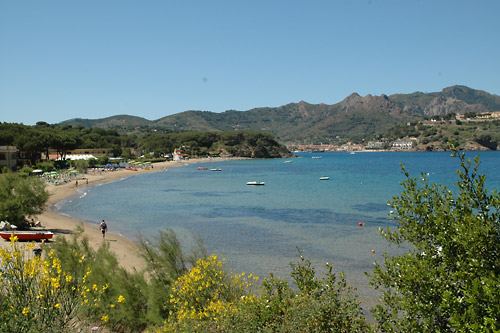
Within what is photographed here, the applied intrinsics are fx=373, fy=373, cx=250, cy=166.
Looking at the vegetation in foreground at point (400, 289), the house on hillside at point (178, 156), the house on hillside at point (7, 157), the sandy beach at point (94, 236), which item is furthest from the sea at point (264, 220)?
the house on hillside at point (178, 156)

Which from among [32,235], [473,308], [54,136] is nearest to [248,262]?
[32,235]

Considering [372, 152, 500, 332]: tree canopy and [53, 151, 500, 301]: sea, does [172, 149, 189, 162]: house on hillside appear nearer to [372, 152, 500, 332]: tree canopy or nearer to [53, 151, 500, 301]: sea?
[53, 151, 500, 301]: sea

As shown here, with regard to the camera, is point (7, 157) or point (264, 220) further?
point (7, 157)

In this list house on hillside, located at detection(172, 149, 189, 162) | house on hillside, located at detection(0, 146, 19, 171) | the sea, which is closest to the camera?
the sea

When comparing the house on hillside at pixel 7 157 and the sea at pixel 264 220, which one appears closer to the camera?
the sea at pixel 264 220

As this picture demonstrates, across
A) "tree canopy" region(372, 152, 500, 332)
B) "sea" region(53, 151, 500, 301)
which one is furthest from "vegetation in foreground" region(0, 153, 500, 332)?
"sea" region(53, 151, 500, 301)

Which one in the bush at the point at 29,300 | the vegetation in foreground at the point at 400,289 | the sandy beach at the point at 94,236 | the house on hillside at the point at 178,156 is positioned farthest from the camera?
the house on hillside at the point at 178,156

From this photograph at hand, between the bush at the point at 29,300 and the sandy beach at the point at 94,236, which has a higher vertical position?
the bush at the point at 29,300

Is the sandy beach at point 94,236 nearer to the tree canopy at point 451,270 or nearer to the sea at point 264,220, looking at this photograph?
the sea at point 264,220

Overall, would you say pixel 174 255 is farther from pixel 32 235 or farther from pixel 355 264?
pixel 32 235

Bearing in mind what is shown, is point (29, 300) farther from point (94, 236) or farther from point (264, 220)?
point (264, 220)

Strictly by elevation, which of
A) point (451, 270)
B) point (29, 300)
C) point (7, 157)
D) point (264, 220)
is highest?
point (7, 157)

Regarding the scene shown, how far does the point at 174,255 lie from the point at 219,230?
19.6 meters

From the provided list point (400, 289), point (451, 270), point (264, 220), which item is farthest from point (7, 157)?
point (451, 270)
